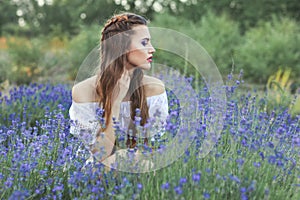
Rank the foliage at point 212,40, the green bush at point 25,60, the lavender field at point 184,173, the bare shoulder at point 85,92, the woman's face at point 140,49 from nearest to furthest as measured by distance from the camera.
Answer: the lavender field at point 184,173, the woman's face at point 140,49, the bare shoulder at point 85,92, the foliage at point 212,40, the green bush at point 25,60

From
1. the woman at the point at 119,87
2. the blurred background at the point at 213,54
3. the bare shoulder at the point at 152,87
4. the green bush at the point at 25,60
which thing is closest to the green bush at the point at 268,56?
the blurred background at the point at 213,54

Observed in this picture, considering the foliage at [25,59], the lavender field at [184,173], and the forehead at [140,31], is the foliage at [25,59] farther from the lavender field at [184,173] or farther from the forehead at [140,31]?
the forehead at [140,31]

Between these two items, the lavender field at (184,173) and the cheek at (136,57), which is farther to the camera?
the cheek at (136,57)

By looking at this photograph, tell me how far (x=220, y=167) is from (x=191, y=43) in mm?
5725

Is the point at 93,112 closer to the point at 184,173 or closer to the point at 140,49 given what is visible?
the point at 140,49

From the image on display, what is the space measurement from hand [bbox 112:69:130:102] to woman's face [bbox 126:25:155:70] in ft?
0.34

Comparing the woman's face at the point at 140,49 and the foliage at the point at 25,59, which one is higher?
the foliage at the point at 25,59

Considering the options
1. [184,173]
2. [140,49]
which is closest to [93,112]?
[140,49]

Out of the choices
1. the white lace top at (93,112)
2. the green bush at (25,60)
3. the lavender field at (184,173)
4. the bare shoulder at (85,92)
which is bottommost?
the lavender field at (184,173)

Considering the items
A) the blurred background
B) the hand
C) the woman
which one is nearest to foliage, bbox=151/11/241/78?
the blurred background

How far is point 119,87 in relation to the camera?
2.61m

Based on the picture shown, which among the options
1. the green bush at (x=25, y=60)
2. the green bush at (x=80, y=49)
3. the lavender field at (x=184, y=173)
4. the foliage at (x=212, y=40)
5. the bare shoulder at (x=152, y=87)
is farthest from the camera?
the green bush at (x=80, y=49)

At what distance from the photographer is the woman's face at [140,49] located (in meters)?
2.51

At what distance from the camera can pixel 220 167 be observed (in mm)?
A: 2107
